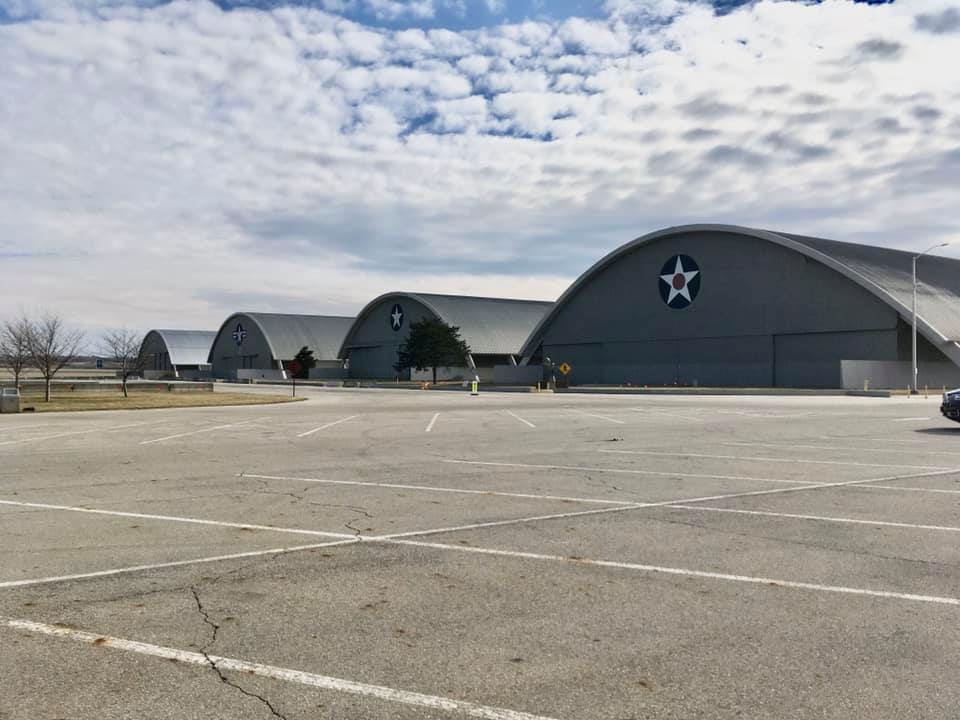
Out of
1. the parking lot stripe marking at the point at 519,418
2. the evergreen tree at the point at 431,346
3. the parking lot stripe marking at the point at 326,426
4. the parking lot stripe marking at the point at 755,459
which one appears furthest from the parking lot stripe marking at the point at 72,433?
the evergreen tree at the point at 431,346

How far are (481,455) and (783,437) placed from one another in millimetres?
7812

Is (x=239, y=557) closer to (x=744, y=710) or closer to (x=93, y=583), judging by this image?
(x=93, y=583)

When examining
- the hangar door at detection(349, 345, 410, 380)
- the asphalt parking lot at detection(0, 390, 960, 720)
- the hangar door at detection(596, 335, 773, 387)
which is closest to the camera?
the asphalt parking lot at detection(0, 390, 960, 720)

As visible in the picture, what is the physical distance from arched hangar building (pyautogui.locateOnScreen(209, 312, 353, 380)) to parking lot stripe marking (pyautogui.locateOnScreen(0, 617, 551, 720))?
3931 inches

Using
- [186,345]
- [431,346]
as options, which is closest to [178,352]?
[186,345]

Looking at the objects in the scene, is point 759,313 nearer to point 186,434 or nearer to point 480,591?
point 186,434

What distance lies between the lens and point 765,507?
31.2 ft

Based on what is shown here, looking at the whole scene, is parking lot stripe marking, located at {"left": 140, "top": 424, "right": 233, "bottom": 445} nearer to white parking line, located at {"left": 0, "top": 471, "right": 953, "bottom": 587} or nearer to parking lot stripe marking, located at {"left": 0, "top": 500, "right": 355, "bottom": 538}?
parking lot stripe marking, located at {"left": 0, "top": 500, "right": 355, "bottom": 538}

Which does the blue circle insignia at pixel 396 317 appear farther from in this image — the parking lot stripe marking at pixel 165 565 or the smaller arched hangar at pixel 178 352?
the parking lot stripe marking at pixel 165 565

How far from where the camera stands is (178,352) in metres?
130

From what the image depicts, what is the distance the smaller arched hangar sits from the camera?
129 metres

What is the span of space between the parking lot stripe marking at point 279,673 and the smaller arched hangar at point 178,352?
125 meters

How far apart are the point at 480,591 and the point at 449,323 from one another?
82494 millimetres

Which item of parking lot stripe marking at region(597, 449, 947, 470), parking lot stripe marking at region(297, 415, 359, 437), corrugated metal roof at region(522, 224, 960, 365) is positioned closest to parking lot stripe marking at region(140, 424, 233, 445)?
parking lot stripe marking at region(297, 415, 359, 437)
